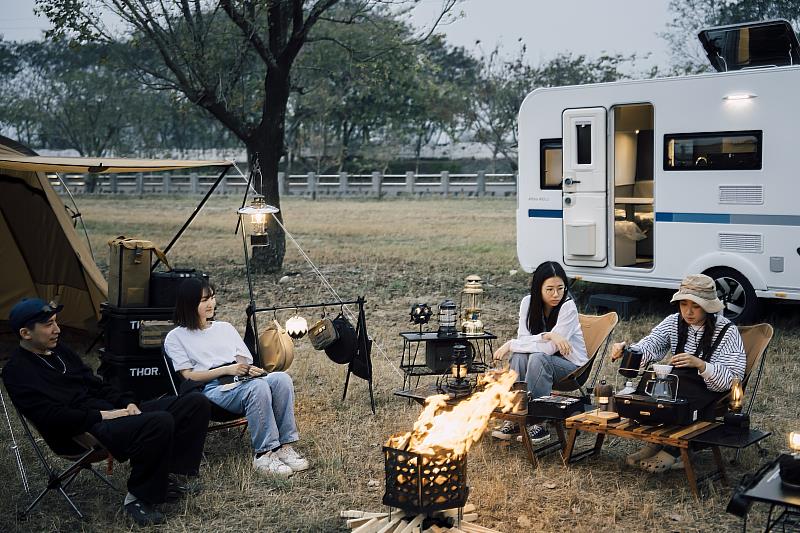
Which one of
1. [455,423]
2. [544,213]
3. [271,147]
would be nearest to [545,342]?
[455,423]

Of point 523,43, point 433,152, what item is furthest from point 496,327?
point 433,152

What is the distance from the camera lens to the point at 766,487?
3264 mm

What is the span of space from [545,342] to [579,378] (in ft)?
0.96

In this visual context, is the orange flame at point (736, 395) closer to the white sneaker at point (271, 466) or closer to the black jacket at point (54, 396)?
the white sneaker at point (271, 466)

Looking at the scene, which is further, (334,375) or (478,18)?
(478,18)

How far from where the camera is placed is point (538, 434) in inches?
199

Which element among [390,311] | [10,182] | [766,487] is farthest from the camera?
[390,311]

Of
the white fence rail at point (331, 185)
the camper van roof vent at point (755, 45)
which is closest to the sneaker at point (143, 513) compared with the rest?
the camper van roof vent at point (755, 45)

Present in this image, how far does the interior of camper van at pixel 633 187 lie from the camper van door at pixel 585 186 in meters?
0.18

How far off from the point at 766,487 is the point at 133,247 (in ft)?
12.8

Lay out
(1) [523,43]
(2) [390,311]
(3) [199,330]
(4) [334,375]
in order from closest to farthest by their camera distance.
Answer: (3) [199,330] < (4) [334,375] < (2) [390,311] < (1) [523,43]

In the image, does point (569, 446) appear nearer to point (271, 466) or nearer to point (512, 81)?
point (271, 466)

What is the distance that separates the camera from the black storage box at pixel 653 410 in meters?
4.26

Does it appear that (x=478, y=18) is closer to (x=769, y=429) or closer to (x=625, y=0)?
(x=625, y=0)
